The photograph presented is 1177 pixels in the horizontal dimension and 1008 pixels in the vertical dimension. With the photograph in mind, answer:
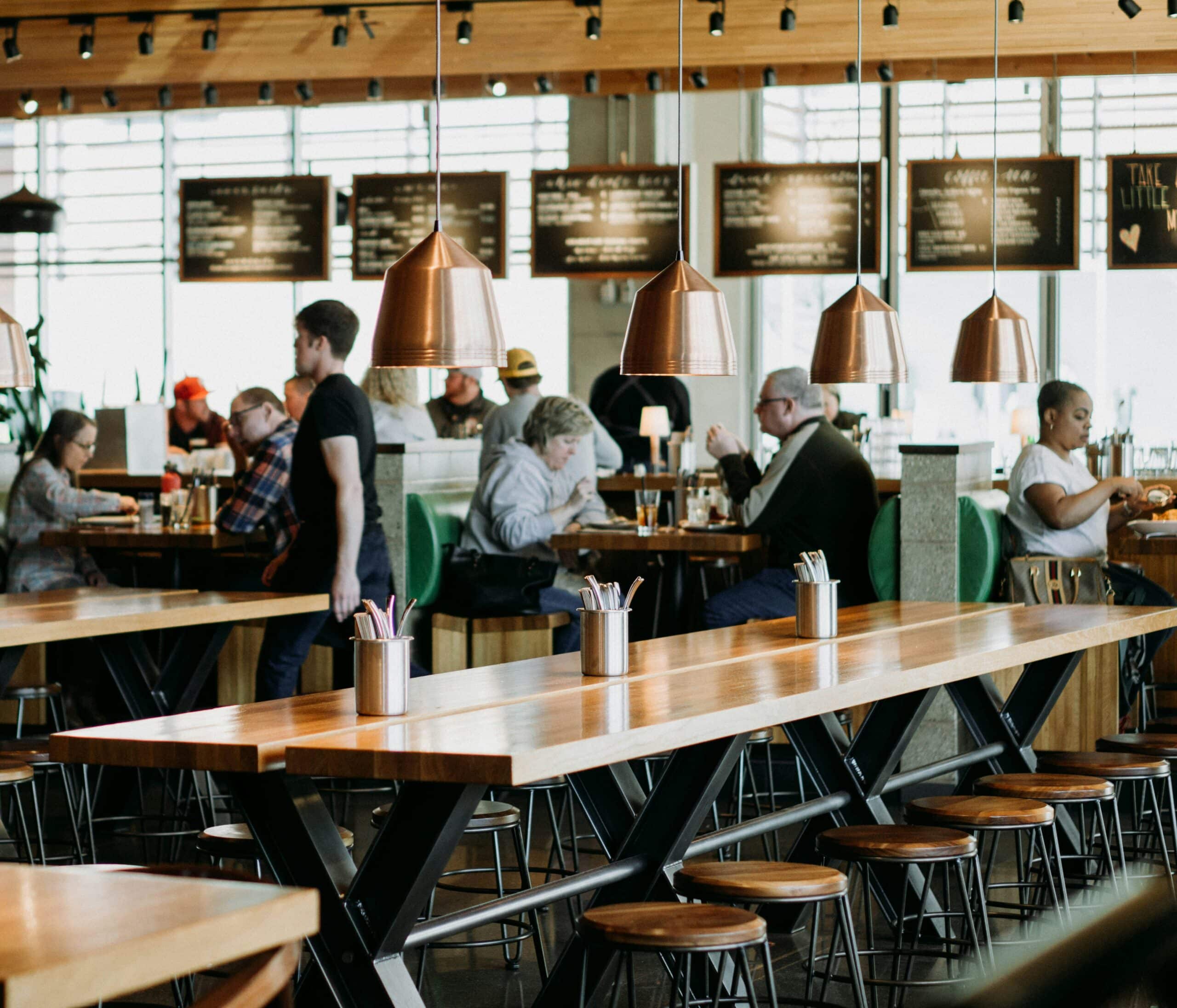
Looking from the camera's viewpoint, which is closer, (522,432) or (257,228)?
(522,432)

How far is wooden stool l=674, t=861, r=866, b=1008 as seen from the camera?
266cm

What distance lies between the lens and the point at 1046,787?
12.1ft

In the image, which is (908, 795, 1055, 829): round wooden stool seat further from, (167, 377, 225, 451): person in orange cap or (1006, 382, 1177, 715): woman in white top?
(167, 377, 225, 451): person in orange cap

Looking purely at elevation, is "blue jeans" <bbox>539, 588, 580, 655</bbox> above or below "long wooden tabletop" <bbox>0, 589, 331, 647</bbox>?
below

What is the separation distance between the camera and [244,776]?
2.56 metres

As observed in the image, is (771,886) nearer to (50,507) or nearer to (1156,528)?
(1156,528)

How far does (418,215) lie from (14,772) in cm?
602

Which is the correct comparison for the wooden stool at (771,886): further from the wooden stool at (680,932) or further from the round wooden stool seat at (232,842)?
the round wooden stool seat at (232,842)

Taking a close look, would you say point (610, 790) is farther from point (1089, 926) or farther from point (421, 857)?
point (1089, 926)

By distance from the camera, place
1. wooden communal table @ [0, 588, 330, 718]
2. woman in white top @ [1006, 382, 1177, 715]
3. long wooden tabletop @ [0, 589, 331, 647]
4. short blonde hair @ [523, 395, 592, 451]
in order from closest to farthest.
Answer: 1. long wooden tabletop @ [0, 589, 331, 647]
2. wooden communal table @ [0, 588, 330, 718]
3. woman in white top @ [1006, 382, 1177, 715]
4. short blonde hair @ [523, 395, 592, 451]

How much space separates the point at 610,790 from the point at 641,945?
0.86 metres

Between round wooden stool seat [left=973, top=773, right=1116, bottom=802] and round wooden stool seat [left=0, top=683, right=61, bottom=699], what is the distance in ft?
9.05

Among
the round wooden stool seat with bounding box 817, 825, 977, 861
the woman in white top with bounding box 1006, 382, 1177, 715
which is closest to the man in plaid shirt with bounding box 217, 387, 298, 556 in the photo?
the woman in white top with bounding box 1006, 382, 1177, 715

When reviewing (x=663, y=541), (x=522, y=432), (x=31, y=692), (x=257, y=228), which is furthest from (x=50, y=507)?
(x=257, y=228)
